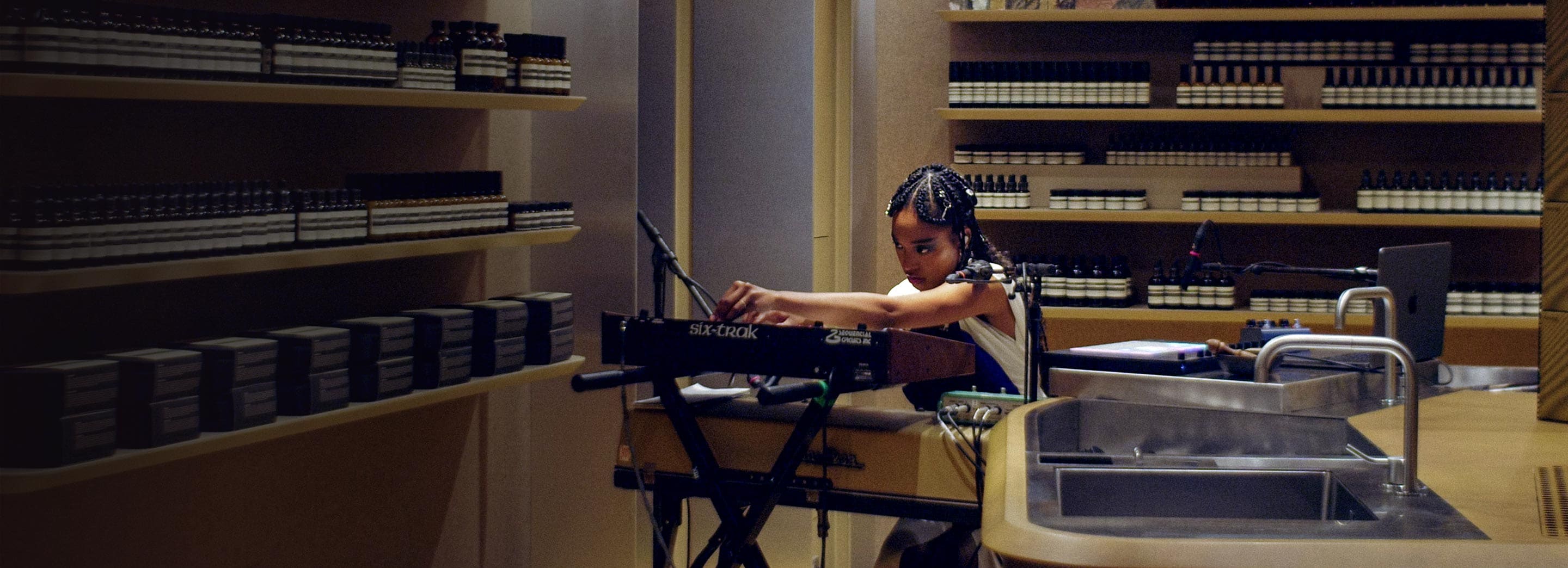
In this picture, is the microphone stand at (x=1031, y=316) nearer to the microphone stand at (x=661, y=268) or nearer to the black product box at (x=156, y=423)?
the microphone stand at (x=661, y=268)

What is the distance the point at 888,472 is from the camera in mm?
2697

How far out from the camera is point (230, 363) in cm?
256

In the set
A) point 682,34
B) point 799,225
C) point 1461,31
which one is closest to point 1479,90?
point 1461,31

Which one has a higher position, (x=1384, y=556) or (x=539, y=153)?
(x=539, y=153)

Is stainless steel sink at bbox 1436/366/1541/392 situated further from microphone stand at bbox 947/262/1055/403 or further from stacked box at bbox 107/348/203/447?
stacked box at bbox 107/348/203/447

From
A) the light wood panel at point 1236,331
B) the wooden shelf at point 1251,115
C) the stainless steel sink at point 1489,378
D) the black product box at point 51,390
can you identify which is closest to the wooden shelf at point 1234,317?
the light wood panel at point 1236,331

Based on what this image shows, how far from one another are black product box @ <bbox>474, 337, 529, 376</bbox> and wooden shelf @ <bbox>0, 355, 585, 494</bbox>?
0.05 ft

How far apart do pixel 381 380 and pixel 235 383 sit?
39cm

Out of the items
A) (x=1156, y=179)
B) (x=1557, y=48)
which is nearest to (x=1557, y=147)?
(x=1557, y=48)

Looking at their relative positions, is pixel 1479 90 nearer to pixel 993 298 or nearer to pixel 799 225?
pixel 799 225

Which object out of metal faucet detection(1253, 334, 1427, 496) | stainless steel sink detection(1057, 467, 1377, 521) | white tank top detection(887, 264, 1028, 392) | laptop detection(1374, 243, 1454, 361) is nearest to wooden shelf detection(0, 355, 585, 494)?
white tank top detection(887, 264, 1028, 392)

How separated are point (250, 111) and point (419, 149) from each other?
512mm

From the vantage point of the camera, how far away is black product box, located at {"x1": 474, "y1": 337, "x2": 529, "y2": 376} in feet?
10.5

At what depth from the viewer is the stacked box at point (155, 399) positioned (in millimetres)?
2387
